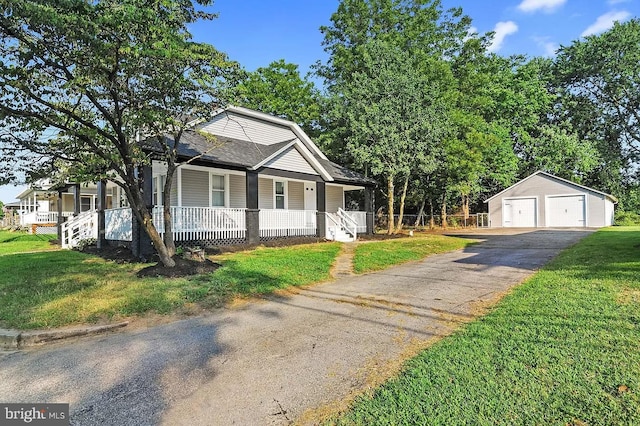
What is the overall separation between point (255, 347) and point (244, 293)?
289 centimetres

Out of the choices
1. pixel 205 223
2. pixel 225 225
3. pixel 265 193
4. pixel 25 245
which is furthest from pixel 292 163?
pixel 25 245

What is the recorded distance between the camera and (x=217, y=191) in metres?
15.2

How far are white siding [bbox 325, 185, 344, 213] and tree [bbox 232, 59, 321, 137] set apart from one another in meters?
7.78

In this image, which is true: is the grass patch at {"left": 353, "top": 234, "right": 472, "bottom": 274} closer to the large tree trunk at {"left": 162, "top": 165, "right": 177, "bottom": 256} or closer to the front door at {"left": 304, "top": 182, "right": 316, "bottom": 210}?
the large tree trunk at {"left": 162, "top": 165, "right": 177, "bottom": 256}

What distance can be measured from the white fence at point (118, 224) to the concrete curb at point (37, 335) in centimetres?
725

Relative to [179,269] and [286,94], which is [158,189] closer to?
[179,269]

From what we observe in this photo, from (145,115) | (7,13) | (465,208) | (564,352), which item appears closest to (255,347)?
(564,352)

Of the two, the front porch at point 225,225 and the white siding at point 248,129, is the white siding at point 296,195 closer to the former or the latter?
the front porch at point 225,225

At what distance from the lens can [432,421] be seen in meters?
2.54

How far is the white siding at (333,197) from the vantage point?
20.7 meters

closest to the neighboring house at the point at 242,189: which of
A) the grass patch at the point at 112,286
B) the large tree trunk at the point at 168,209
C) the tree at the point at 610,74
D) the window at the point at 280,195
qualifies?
the window at the point at 280,195

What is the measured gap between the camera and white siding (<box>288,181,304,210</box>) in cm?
1848

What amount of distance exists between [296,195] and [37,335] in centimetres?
1444

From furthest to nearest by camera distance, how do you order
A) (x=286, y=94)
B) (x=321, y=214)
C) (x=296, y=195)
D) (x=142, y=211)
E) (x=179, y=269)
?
(x=286, y=94) → (x=296, y=195) → (x=321, y=214) → (x=179, y=269) → (x=142, y=211)
